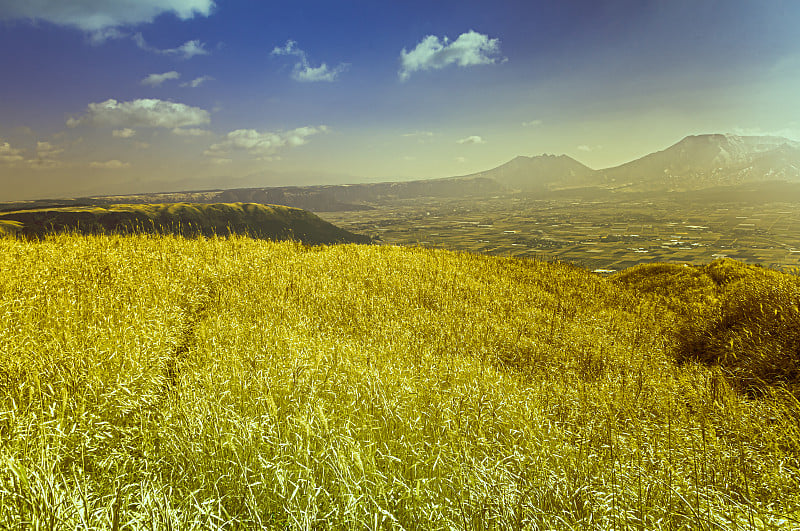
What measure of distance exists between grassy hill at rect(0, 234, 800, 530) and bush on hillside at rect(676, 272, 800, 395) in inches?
5.3

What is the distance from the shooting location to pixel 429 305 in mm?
8344

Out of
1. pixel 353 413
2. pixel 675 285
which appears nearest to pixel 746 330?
pixel 675 285

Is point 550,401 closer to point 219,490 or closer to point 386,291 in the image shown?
point 219,490

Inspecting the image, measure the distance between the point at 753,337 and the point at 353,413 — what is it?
6.85 meters

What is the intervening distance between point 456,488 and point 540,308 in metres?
6.92

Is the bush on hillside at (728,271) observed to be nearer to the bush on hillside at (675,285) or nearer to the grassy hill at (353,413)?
the bush on hillside at (675,285)

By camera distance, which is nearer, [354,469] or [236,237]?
[354,469]

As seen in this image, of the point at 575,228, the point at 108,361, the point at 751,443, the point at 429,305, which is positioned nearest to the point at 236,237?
the point at 429,305

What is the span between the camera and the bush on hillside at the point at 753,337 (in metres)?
4.96

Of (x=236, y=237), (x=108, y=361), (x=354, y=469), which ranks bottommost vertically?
(x=354, y=469)

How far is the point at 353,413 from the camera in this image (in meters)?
3.41

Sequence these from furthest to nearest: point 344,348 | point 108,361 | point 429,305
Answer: point 429,305, point 344,348, point 108,361

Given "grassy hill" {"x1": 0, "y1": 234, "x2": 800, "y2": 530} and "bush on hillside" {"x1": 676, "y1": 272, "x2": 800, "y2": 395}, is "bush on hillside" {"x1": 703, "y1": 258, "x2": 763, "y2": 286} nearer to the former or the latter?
"bush on hillside" {"x1": 676, "y1": 272, "x2": 800, "y2": 395}

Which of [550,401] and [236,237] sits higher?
[236,237]
